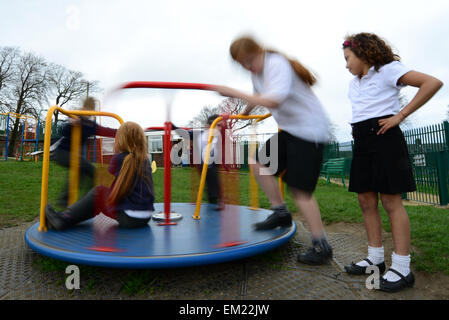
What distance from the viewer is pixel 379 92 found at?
158 cm

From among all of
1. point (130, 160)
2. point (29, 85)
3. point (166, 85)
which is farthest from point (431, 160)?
point (29, 85)

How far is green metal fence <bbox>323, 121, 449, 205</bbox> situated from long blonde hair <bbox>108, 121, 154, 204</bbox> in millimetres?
5215

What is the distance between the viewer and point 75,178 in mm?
2611

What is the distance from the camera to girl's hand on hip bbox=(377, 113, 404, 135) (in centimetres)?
148

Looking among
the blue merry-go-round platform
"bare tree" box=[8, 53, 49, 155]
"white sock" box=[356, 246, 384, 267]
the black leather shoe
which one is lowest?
"white sock" box=[356, 246, 384, 267]

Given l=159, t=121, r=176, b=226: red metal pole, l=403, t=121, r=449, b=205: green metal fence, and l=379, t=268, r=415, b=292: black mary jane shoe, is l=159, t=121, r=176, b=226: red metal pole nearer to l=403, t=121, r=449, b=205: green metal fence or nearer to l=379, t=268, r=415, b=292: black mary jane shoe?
l=379, t=268, r=415, b=292: black mary jane shoe

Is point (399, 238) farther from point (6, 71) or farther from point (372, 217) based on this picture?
point (6, 71)

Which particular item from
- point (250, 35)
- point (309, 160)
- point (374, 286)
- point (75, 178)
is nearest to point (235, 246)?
point (309, 160)

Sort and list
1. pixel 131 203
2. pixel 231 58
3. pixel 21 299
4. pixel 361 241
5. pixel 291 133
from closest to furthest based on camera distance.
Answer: pixel 21 299 → pixel 291 133 → pixel 231 58 → pixel 131 203 → pixel 361 241

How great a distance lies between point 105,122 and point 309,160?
7.01ft

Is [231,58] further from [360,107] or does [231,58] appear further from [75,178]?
[75,178]

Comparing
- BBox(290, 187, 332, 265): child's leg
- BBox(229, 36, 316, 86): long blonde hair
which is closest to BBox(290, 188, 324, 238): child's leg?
BBox(290, 187, 332, 265): child's leg
